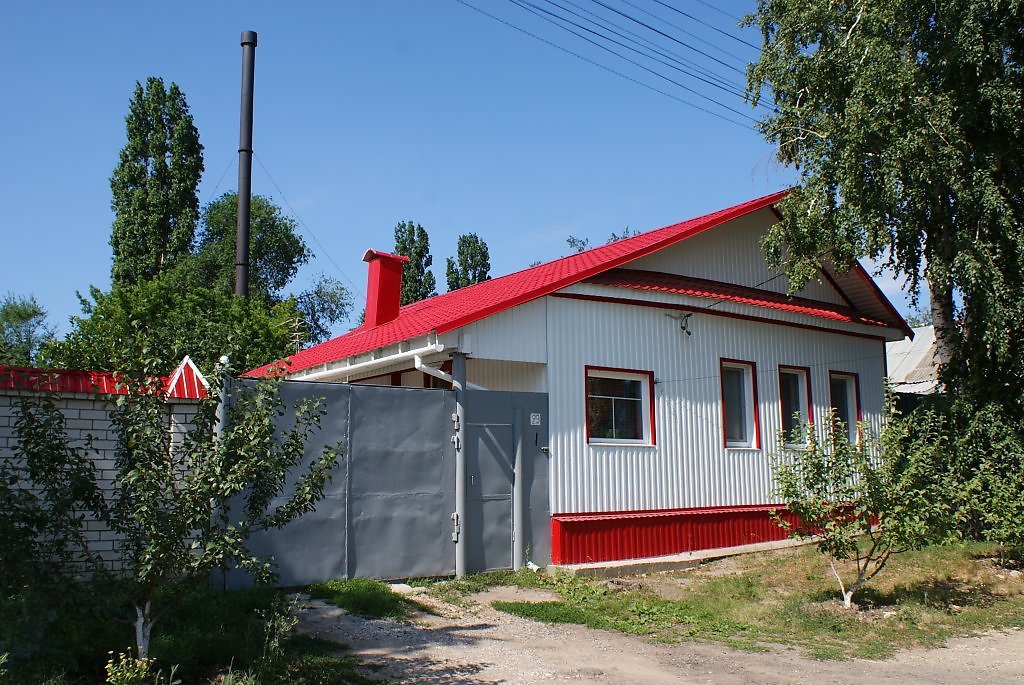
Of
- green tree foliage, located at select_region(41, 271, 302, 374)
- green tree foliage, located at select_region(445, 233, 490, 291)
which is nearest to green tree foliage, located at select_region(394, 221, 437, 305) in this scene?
green tree foliage, located at select_region(445, 233, 490, 291)

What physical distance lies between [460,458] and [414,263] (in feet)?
98.1

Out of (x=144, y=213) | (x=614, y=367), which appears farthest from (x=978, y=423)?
(x=144, y=213)

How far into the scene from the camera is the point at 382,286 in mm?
16453

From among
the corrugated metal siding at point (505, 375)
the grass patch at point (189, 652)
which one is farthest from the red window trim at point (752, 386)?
the grass patch at point (189, 652)

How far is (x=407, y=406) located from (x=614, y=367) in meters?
3.55

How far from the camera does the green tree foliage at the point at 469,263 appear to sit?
4122 cm

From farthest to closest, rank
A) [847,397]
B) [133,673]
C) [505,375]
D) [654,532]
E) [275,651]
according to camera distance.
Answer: [847,397] < [654,532] < [505,375] < [275,651] < [133,673]

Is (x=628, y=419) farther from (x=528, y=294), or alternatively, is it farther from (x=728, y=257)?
(x=728, y=257)

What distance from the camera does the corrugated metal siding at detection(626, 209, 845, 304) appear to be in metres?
14.7

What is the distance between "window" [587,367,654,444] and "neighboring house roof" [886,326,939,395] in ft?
64.4

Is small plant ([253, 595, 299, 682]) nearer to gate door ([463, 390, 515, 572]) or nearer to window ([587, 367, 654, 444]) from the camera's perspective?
gate door ([463, 390, 515, 572])

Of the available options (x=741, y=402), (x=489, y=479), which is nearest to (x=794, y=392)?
(x=741, y=402)

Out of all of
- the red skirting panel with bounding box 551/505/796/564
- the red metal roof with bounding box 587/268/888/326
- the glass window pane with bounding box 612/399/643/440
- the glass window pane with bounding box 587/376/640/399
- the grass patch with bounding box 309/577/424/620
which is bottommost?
the grass patch with bounding box 309/577/424/620

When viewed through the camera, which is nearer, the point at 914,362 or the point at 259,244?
the point at 914,362
